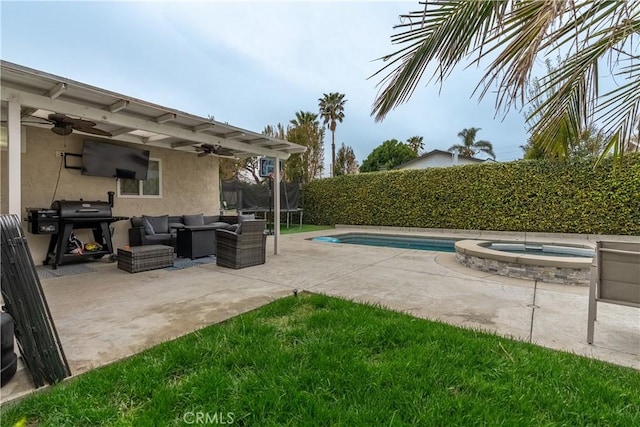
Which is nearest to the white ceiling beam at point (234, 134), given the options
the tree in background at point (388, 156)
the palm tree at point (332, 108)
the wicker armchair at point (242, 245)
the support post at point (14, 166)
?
the wicker armchair at point (242, 245)

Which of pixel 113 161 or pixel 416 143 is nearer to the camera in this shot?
pixel 113 161

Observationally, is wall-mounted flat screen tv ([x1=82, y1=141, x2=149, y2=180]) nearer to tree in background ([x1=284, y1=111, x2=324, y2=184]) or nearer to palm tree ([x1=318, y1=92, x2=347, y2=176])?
tree in background ([x1=284, y1=111, x2=324, y2=184])

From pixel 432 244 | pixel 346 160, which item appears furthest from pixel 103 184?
pixel 346 160

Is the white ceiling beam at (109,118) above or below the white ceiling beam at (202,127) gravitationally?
below

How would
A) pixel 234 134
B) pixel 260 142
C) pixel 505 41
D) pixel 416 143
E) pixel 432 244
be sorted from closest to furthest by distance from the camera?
pixel 505 41, pixel 234 134, pixel 260 142, pixel 432 244, pixel 416 143

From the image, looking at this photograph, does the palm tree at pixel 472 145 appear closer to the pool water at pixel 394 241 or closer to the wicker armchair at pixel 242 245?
the pool water at pixel 394 241

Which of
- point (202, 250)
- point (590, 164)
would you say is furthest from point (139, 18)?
point (590, 164)

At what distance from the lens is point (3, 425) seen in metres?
1.73

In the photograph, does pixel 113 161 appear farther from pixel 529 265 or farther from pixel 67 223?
pixel 529 265

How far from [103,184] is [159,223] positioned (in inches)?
59.3

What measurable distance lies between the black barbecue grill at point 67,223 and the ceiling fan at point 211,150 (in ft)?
8.47

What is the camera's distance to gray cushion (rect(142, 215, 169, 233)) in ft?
24.0

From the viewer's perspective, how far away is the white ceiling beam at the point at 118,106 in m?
4.16

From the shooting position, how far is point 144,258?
5.52 meters
